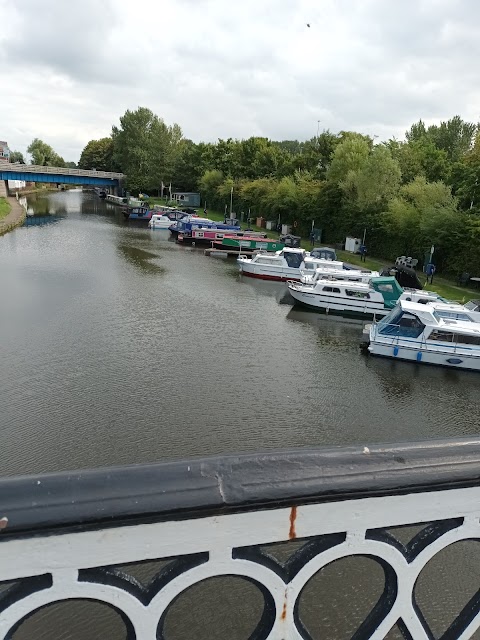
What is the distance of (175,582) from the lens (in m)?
1.39

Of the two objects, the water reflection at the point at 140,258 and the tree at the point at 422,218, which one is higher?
the tree at the point at 422,218

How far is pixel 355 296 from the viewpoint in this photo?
22.7m

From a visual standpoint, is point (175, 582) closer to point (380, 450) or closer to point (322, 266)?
point (380, 450)

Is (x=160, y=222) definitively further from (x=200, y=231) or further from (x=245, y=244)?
(x=245, y=244)

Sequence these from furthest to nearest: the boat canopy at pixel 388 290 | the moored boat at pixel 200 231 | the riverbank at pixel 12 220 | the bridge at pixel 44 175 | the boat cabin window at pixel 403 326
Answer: the bridge at pixel 44 175
the moored boat at pixel 200 231
the riverbank at pixel 12 220
the boat canopy at pixel 388 290
the boat cabin window at pixel 403 326

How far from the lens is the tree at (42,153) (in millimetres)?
112438

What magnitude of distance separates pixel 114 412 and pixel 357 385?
283 inches

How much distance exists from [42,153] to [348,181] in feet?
323

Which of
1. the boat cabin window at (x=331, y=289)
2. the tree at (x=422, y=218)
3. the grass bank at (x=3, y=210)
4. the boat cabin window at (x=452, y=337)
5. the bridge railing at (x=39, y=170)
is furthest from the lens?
the bridge railing at (x=39, y=170)

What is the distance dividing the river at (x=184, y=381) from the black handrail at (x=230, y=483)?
6284 millimetres

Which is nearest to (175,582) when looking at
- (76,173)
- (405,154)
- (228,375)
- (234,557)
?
(234,557)

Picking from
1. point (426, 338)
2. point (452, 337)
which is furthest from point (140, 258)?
point (452, 337)

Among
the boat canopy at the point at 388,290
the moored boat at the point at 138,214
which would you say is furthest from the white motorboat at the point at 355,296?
the moored boat at the point at 138,214

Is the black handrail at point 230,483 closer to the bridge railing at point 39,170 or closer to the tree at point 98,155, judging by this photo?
the bridge railing at point 39,170
